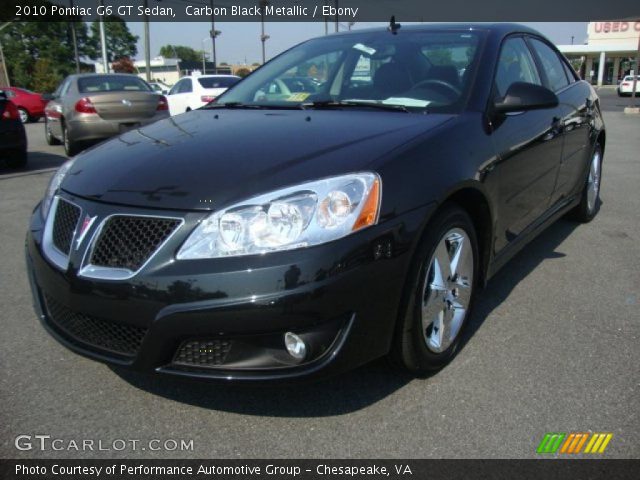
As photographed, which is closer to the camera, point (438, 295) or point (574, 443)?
point (574, 443)

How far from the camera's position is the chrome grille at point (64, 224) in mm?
2242

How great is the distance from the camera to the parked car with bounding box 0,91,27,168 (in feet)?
26.1

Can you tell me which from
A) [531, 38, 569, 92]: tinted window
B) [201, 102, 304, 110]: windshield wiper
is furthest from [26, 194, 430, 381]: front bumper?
[531, 38, 569, 92]: tinted window

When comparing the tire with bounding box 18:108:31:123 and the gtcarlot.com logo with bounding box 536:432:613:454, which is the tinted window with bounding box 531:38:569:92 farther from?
the tire with bounding box 18:108:31:123

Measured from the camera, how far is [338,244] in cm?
193

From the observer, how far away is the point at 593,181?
504 cm

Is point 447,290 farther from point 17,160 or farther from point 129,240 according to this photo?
point 17,160

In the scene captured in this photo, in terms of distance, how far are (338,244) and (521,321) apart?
5.28 feet

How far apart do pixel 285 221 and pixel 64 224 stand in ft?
3.30

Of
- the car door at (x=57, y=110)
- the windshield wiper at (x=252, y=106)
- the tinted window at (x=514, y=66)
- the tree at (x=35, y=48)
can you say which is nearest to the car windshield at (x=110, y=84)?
the car door at (x=57, y=110)

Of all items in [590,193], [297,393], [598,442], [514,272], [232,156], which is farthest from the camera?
[590,193]

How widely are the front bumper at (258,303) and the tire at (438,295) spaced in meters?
0.12

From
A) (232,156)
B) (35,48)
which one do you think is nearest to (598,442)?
(232,156)

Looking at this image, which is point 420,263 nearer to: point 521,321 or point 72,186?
point 521,321
